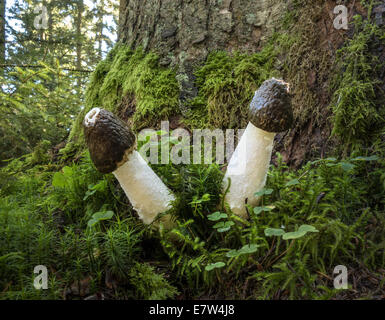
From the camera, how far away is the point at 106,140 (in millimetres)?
2141

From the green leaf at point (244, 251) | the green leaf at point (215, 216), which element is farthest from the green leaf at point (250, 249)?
the green leaf at point (215, 216)

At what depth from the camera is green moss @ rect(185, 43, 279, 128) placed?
3141 mm

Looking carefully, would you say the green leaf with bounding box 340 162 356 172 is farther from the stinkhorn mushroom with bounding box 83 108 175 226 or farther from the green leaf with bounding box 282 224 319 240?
the stinkhorn mushroom with bounding box 83 108 175 226

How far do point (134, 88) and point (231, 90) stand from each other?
132cm

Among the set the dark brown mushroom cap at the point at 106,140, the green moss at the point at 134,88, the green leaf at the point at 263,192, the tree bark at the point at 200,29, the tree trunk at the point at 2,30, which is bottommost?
the green leaf at the point at 263,192

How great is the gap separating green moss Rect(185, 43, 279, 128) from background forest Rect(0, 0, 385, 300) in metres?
0.01

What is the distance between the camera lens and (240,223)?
7.75 ft

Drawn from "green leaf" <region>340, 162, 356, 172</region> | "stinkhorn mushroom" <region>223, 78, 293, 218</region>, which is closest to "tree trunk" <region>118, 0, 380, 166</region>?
"green leaf" <region>340, 162, 356, 172</region>

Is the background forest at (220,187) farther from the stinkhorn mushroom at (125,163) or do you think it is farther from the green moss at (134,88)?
the stinkhorn mushroom at (125,163)

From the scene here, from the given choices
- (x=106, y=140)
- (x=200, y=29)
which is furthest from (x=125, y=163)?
(x=200, y=29)

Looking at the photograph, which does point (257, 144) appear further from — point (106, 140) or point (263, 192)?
point (106, 140)

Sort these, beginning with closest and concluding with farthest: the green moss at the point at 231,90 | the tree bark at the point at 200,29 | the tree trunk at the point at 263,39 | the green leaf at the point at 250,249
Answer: the green leaf at the point at 250,249 → the tree trunk at the point at 263,39 → the green moss at the point at 231,90 → the tree bark at the point at 200,29

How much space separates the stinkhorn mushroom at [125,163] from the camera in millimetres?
2150
